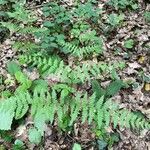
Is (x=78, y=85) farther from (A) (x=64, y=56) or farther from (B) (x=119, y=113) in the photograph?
(B) (x=119, y=113)

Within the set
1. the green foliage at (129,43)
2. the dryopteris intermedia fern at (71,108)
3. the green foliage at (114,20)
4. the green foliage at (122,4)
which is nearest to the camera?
the dryopteris intermedia fern at (71,108)

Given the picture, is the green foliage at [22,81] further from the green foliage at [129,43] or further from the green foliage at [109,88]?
the green foliage at [129,43]

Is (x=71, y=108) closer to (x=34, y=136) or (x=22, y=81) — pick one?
(x=34, y=136)

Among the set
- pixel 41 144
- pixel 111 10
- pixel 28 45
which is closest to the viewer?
pixel 41 144

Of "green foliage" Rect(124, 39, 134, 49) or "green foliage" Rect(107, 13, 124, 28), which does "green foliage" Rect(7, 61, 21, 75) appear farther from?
"green foliage" Rect(107, 13, 124, 28)

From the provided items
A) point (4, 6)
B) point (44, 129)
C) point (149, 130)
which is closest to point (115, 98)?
point (149, 130)

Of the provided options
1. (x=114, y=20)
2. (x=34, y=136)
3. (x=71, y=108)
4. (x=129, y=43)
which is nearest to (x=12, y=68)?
(x=34, y=136)

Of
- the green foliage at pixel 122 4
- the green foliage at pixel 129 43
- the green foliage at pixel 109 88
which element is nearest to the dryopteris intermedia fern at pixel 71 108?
the green foliage at pixel 109 88

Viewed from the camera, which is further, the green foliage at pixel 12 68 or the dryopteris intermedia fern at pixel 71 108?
the green foliage at pixel 12 68

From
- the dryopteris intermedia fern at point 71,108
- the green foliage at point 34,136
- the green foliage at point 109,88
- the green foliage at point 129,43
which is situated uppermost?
the dryopteris intermedia fern at point 71,108

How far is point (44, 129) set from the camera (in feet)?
12.5

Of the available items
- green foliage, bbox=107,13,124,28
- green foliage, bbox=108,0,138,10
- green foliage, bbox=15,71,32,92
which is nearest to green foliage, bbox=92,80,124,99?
green foliage, bbox=15,71,32,92

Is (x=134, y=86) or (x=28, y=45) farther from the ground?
(x=28, y=45)

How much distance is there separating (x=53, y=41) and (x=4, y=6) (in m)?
1.73
